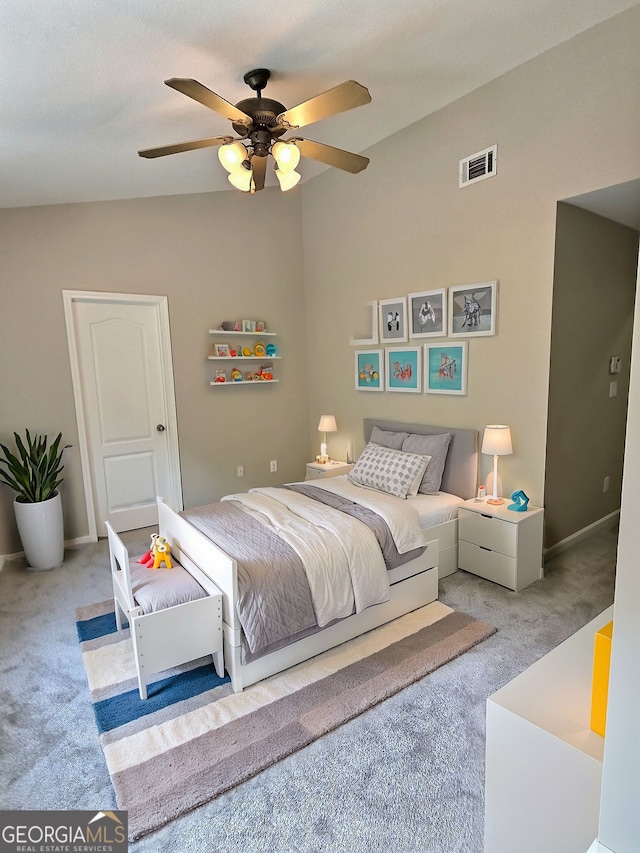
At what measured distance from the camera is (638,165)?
2473mm

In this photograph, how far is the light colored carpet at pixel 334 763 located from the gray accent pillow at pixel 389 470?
96cm

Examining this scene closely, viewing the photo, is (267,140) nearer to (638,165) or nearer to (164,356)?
(638,165)

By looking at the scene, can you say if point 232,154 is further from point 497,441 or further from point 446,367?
point 497,441

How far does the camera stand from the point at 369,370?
14.2 ft

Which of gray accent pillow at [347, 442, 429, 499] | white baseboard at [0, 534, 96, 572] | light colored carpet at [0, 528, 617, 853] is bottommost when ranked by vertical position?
light colored carpet at [0, 528, 617, 853]

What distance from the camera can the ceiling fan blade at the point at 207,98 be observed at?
1.82 meters

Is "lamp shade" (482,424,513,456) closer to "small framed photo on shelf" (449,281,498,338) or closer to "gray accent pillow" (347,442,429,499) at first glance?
"gray accent pillow" (347,442,429,499)

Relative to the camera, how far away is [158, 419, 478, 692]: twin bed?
2.11m

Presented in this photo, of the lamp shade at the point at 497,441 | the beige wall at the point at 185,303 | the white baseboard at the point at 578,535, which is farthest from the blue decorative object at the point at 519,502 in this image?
the beige wall at the point at 185,303

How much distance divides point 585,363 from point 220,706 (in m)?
3.15

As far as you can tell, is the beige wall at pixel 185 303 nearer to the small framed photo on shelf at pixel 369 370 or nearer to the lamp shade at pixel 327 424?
the lamp shade at pixel 327 424

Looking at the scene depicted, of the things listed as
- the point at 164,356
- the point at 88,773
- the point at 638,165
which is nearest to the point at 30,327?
the point at 164,356

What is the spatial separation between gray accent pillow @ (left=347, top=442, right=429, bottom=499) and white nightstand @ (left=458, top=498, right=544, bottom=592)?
41 centimetres

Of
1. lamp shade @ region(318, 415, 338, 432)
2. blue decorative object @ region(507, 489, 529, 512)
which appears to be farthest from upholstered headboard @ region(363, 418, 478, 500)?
lamp shade @ region(318, 415, 338, 432)
